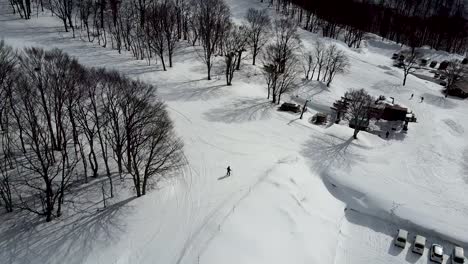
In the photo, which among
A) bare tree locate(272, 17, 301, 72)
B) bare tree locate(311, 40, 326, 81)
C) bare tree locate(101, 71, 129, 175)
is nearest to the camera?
bare tree locate(101, 71, 129, 175)

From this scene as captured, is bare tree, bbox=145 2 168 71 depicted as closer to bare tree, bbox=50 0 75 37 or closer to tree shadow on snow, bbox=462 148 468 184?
bare tree, bbox=50 0 75 37

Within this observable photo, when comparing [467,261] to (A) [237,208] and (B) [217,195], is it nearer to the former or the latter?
(A) [237,208]

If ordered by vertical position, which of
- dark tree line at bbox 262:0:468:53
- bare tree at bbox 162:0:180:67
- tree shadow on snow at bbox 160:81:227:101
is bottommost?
tree shadow on snow at bbox 160:81:227:101

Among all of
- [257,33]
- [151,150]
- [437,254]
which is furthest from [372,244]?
[257,33]

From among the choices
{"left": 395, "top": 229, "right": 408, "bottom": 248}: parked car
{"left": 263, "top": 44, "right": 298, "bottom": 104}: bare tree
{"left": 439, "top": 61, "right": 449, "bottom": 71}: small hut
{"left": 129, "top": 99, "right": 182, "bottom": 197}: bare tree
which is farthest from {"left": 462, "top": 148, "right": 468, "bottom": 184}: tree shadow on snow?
{"left": 439, "top": 61, "right": 449, "bottom": 71}: small hut

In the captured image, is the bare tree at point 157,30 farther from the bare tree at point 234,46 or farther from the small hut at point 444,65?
the small hut at point 444,65

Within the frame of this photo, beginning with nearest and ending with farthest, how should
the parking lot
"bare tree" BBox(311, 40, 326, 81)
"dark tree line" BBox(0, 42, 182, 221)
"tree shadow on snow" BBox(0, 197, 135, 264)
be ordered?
"tree shadow on snow" BBox(0, 197, 135, 264) < the parking lot < "dark tree line" BBox(0, 42, 182, 221) < "bare tree" BBox(311, 40, 326, 81)

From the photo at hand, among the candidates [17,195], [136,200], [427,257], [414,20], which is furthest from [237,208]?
[414,20]
